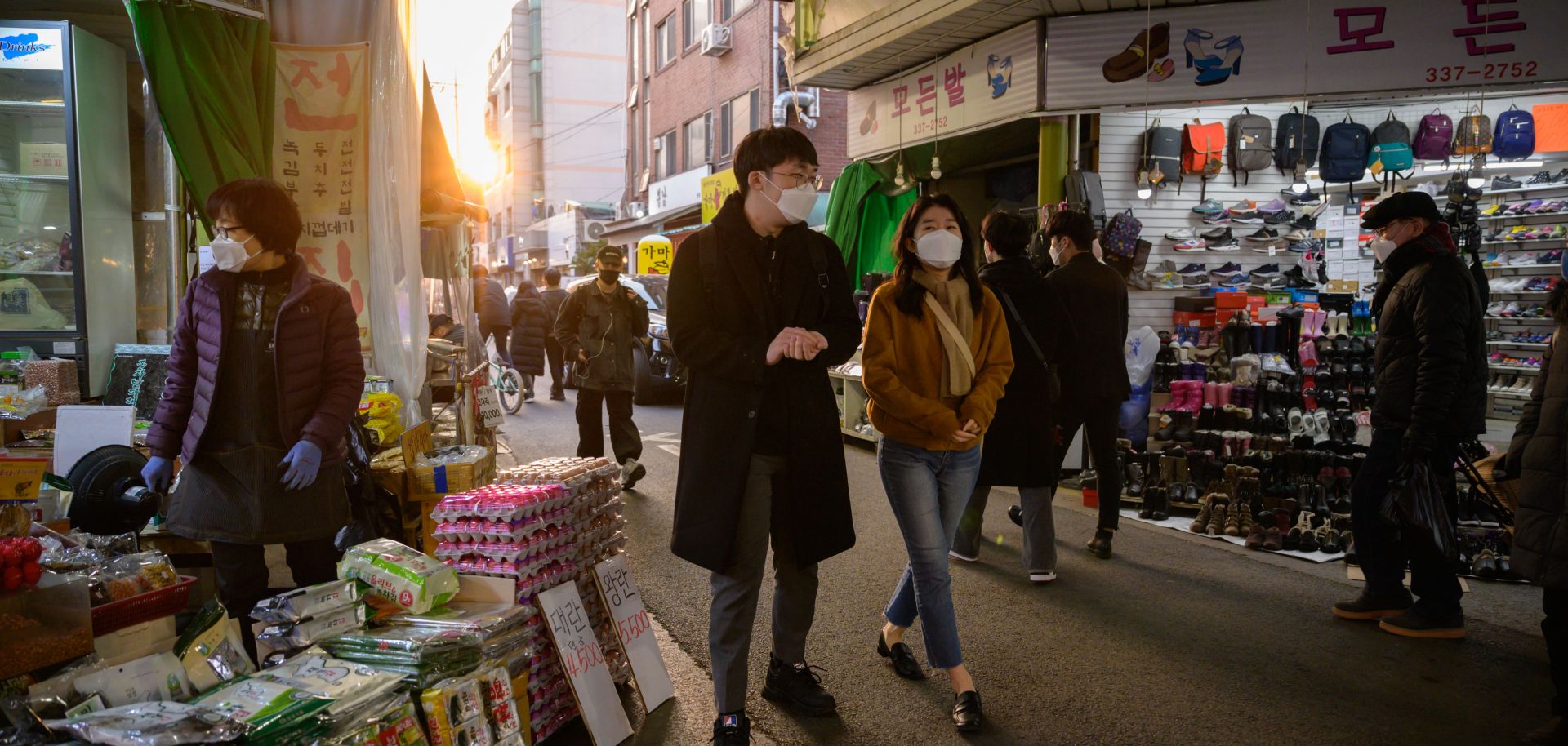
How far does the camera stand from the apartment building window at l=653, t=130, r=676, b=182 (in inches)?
976

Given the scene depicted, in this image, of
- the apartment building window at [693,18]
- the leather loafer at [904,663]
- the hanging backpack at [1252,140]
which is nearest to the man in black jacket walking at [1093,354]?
the leather loafer at [904,663]

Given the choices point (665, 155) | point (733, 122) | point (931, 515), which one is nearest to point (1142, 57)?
point (931, 515)

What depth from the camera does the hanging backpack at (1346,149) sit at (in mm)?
7777

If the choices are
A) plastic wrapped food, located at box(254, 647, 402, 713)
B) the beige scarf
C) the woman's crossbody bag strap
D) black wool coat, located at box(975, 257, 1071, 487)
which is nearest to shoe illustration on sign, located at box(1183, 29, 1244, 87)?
black wool coat, located at box(975, 257, 1071, 487)

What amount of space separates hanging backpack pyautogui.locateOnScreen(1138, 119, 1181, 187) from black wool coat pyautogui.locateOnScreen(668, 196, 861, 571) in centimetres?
606

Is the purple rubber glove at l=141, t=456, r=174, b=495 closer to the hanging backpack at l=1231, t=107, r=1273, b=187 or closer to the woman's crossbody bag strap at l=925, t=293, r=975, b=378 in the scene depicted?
the woman's crossbody bag strap at l=925, t=293, r=975, b=378

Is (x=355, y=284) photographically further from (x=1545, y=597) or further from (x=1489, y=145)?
(x=1489, y=145)

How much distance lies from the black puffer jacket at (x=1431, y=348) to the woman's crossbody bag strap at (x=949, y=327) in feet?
7.58

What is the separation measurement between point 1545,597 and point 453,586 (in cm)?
394

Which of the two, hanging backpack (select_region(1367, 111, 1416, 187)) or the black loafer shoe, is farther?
hanging backpack (select_region(1367, 111, 1416, 187))

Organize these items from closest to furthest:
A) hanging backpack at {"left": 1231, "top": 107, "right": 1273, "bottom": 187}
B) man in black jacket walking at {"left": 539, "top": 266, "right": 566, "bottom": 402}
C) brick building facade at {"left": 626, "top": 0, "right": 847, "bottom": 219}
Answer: hanging backpack at {"left": 1231, "top": 107, "right": 1273, "bottom": 187} < man in black jacket walking at {"left": 539, "top": 266, "right": 566, "bottom": 402} < brick building facade at {"left": 626, "top": 0, "right": 847, "bottom": 219}

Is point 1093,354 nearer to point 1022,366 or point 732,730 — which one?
point 1022,366

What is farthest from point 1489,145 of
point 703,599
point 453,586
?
point 453,586

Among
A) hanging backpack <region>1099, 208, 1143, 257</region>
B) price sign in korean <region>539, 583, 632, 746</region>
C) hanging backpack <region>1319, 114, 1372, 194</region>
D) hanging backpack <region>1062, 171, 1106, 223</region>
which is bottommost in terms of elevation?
price sign in korean <region>539, 583, 632, 746</region>
